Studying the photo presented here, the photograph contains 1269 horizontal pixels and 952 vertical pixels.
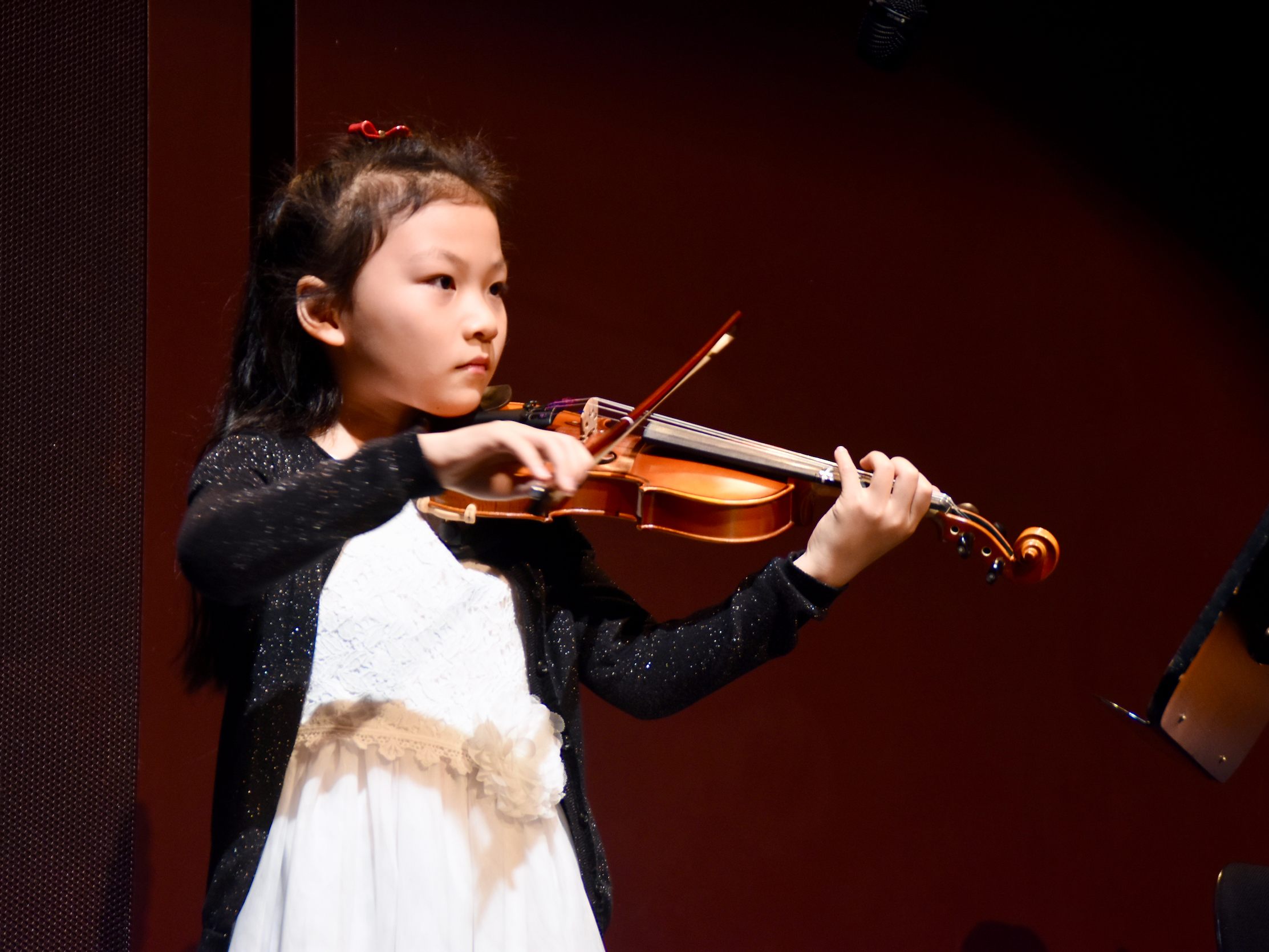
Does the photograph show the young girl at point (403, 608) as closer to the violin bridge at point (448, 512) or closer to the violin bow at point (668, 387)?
the violin bridge at point (448, 512)

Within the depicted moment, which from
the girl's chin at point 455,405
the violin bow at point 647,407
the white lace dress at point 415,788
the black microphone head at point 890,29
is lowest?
the white lace dress at point 415,788

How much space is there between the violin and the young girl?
0.04 m

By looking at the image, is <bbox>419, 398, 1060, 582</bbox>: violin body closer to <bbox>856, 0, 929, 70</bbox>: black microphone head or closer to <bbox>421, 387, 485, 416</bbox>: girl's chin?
<bbox>421, 387, 485, 416</bbox>: girl's chin

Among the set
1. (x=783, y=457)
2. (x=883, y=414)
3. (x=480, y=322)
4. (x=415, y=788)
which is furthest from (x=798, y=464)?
(x=883, y=414)

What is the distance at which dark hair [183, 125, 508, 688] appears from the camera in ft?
3.26

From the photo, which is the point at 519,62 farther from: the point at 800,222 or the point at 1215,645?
the point at 1215,645

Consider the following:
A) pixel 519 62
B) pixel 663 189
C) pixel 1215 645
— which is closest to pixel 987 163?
pixel 663 189

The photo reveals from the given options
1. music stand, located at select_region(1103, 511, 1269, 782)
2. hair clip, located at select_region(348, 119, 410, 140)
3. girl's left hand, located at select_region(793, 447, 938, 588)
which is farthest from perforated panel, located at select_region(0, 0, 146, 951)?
music stand, located at select_region(1103, 511, 1269, 782)

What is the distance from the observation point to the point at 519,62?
5.18ft

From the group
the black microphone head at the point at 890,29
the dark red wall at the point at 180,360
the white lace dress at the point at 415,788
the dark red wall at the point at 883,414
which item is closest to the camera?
the white lace dress at the point at 415,788

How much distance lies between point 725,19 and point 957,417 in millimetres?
689

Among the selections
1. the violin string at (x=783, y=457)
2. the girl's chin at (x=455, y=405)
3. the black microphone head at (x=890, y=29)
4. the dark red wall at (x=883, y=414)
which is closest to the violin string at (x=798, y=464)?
the violin string at (x=783, y=457)

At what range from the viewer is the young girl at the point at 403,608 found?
0.82 metres

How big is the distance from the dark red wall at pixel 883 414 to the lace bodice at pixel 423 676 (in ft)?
2.12
